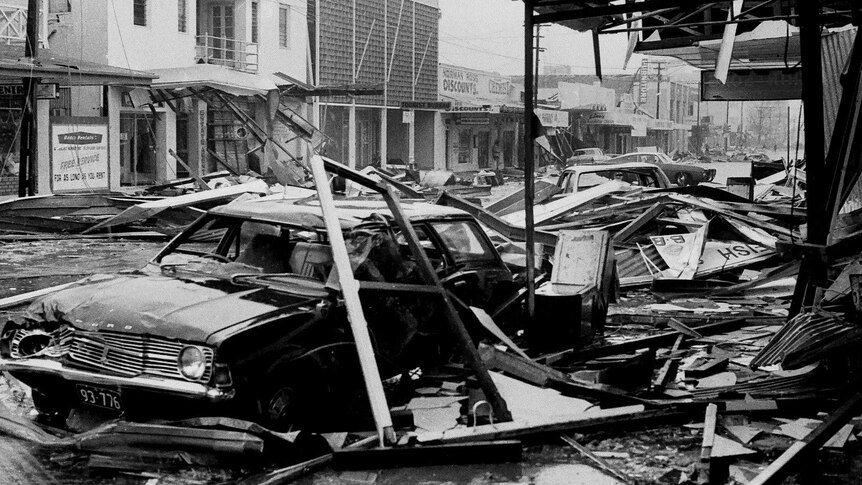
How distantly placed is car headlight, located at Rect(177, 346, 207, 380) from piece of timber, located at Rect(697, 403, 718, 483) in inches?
110

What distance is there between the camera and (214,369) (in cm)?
532

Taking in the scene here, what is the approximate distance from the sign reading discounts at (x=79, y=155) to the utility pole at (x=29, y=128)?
1291 millimetres

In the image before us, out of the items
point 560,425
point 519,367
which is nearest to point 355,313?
point 560,425

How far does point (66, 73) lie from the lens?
2283 centimetres

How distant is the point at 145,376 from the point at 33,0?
18572 mm

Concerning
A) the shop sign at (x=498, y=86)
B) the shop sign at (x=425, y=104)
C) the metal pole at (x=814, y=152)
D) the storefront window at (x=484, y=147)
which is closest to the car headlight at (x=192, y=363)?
the metal pole at (x=814, y=152)

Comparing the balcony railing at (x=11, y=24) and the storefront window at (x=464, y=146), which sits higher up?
the balcony railing at (x=11, y=24)

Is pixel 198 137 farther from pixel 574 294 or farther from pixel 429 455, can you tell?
pixel 429 455

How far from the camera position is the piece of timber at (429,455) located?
17.8 ft

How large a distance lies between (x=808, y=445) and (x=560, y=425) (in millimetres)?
1452

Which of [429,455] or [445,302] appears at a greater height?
[445,302]

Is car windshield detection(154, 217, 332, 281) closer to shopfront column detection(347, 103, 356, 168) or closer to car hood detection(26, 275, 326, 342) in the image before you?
car hood detection(26, 275, 326, 342)

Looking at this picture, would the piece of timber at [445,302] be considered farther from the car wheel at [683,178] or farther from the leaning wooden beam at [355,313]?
the car wheel at [683,178]

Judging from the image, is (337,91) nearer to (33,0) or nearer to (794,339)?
(33,0)
